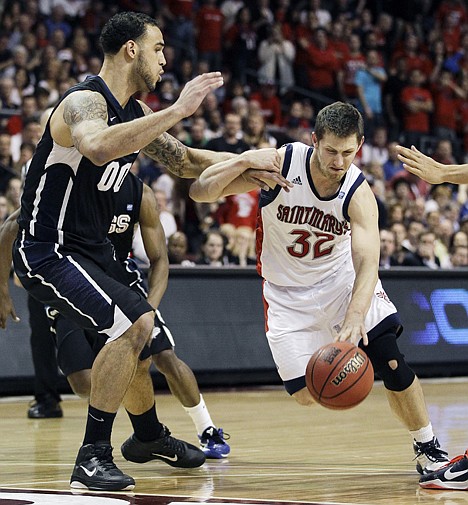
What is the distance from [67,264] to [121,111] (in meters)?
0.85

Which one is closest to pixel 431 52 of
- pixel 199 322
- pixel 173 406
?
pixel 199 322

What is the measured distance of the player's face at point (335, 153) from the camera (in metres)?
5.99

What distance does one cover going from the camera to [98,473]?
5.71 m

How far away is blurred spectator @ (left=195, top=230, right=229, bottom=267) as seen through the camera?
1235cm

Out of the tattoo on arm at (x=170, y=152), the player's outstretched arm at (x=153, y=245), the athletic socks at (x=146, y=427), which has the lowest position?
the athletic socks at (x=146, y=427)

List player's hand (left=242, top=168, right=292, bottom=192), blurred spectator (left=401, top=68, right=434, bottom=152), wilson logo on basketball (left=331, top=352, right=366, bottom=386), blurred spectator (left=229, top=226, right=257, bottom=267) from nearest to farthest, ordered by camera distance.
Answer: wilson logo on basketball (left=331, top=352, right=366, bottom=386), player's hand (left=242, top=168, right=292, bottom=192), blurred spectator (left=229, top=226, right=257, bottom=267), blurred spectator (left=401, top=68, right=434, bottom=152)

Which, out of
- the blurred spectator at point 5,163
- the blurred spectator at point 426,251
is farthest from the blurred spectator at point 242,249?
the blurred spectator at point 5,163

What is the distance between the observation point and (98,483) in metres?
5.67

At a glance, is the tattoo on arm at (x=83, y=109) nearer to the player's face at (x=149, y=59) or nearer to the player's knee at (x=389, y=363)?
the player's face at (x=149, y=59)

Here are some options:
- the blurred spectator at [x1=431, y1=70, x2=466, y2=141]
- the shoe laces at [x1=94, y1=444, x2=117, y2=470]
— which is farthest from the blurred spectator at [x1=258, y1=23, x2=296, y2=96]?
the shoe laces at [x1=94, y1=444, x2=117, y2=470]

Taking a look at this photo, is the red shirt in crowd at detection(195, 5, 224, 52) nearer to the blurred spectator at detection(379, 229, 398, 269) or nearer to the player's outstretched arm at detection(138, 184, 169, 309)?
the blurred spectator at detection(379, 229, 398, 269)

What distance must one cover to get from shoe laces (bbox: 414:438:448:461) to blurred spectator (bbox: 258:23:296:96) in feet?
43.7

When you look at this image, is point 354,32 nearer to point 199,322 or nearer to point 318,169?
point 199,322

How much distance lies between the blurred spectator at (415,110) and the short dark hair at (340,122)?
45.2ft
